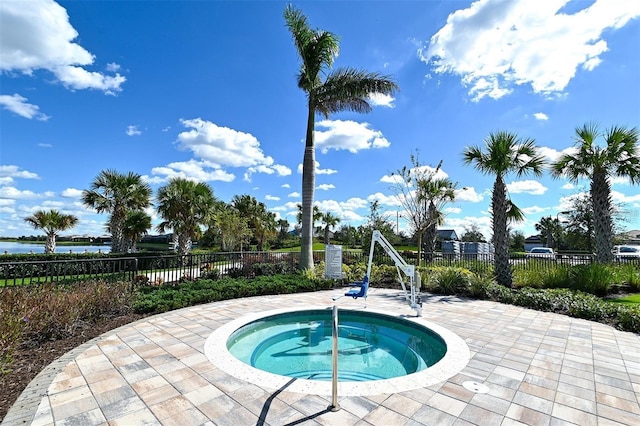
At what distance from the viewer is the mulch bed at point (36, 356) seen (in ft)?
9.27

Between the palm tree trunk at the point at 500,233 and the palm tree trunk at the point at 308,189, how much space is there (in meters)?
6.21

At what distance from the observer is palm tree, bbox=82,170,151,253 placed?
15.9 m

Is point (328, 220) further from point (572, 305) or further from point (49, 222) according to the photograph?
point (572, 305)

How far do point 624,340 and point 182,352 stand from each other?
6.61 meters

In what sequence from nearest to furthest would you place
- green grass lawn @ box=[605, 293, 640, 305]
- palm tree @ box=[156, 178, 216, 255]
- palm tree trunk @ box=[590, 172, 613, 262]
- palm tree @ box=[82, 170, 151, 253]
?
green grass lawn @ box=[605, 293, 640, 305] < palm tree trunk @ box=[590, 172, 613, 262] < palm tree @ box=[156, 178, 216, 255] < palm tree @ box=[82, 170, 151, 253]

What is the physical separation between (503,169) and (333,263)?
6494 mm

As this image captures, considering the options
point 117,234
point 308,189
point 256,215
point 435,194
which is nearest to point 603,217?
point 435,194

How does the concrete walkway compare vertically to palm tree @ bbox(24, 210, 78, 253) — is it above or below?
below

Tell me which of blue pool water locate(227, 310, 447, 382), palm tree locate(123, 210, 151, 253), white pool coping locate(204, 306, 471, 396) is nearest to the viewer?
white pool coping locate(204, 306, 471, 396)

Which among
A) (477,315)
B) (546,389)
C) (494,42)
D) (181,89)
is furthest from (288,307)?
(181,89)

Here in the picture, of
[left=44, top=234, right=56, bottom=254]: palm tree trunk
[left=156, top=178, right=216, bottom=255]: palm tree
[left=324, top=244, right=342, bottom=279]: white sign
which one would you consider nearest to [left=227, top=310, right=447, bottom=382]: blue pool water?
[left=324, top=244, right=342, bottom=279]: white sign

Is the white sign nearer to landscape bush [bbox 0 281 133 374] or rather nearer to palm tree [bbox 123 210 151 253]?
landscape bush [bbox 0 281 133 374]

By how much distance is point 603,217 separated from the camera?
10.2 m

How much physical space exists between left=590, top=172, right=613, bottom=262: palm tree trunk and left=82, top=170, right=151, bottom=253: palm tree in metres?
20.5
